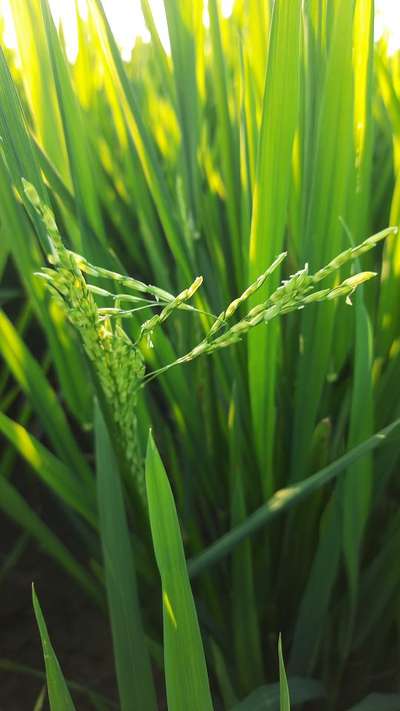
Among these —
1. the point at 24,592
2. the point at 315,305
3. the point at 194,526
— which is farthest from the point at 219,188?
the point at 24,592

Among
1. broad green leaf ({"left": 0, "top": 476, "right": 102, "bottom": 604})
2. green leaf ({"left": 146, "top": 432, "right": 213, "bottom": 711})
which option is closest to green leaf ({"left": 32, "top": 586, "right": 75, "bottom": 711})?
green leaf ({"left": 146, "top": 432, "right": 213, "bottom": 711})

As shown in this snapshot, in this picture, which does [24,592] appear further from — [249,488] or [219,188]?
[219,188]

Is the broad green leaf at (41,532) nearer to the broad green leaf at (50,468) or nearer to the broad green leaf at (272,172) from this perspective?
the broad green leaf at (50,468)

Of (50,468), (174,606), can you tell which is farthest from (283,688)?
(50,468)

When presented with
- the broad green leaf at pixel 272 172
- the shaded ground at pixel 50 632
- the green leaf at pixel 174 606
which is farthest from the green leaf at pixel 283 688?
the shaded ground at pixel 50 632

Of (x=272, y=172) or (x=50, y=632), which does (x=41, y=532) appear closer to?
(x=50, y=632)

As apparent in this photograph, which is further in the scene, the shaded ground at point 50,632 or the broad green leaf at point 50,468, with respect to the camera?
the shaded ground at point 50,632
